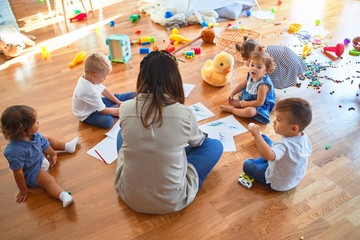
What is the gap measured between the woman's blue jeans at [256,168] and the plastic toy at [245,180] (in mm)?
17

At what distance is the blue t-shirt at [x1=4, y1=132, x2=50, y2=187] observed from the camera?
1.33 m

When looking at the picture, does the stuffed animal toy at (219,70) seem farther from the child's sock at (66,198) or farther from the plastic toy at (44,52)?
the plastic toy at (44,52)

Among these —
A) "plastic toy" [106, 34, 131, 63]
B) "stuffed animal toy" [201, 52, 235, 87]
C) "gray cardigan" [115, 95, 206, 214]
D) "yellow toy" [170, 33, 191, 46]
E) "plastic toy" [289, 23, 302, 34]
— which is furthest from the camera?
"plastic toy" [289, 23, 302, 34]

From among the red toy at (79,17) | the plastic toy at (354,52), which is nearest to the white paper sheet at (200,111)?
the plastic toy at (354,52)

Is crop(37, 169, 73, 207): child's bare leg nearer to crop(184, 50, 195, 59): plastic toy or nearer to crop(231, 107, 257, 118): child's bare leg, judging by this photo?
crop(231, 107, 257, 118): child's bare leg

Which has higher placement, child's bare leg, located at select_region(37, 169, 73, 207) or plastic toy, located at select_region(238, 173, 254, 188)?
child's bare leg, located at select_region(37, 169, 73, 207)

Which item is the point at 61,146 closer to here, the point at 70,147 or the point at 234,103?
the point at 70,147

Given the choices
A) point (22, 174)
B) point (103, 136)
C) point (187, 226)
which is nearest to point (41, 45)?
point (103, 136)

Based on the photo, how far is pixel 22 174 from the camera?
1.36 meters

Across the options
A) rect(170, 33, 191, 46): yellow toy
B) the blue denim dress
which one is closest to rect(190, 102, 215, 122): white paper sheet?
the blue denim dress

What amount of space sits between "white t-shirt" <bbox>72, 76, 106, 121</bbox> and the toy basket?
1.10 m

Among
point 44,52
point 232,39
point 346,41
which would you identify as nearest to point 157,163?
point 232,39

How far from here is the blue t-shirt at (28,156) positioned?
1.33 meters

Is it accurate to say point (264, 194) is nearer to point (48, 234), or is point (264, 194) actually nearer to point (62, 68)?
point (48, 234)
